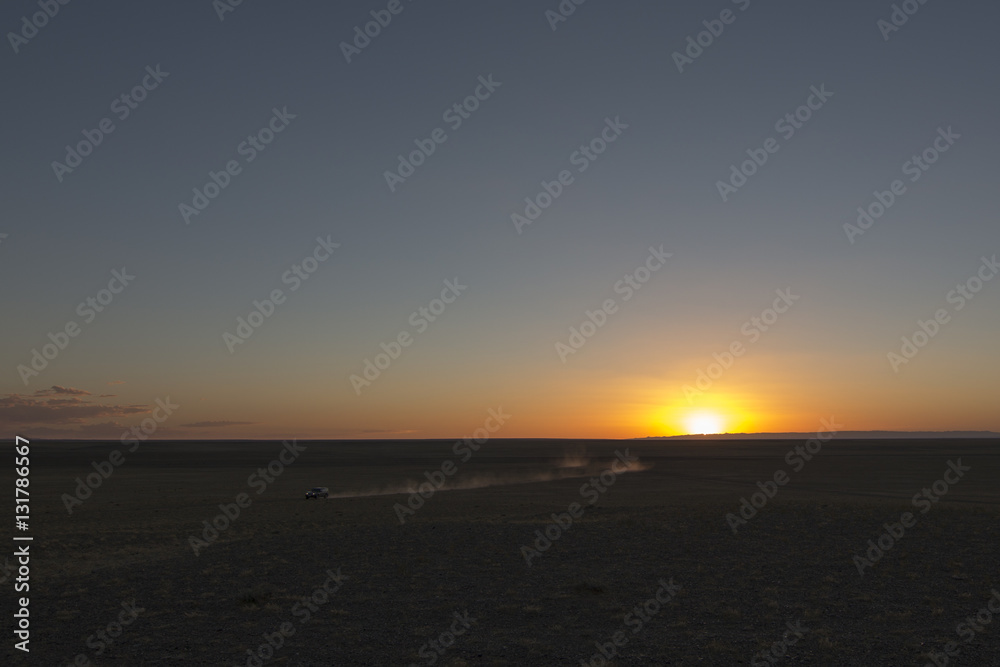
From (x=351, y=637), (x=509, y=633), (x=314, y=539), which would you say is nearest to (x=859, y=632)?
(x=509, y=633)

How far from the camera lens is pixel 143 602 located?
19.8m

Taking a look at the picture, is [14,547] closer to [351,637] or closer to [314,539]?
[314,539]

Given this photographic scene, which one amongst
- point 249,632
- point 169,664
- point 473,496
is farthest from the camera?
point 473,496

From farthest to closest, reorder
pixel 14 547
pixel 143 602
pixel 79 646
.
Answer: pixel 14 547, pixel 143 602, pixel 79 646

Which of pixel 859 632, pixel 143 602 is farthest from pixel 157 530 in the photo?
pixel 859 632

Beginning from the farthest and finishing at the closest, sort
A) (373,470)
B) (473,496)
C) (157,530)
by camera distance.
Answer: (373,470), (473,496), (157,530)

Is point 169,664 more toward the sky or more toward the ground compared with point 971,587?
more toward the ground

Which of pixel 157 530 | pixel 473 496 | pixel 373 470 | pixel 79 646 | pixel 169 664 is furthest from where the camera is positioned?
pixel 373 470

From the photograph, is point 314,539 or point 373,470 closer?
point 314,539

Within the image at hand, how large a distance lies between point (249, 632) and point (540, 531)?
51.5 feet

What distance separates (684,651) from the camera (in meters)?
15.2

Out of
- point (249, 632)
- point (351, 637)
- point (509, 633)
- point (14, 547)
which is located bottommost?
point (14, 547)

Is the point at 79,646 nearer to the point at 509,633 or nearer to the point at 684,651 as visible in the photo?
the point at 509,633

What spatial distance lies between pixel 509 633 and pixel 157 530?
2415cm
